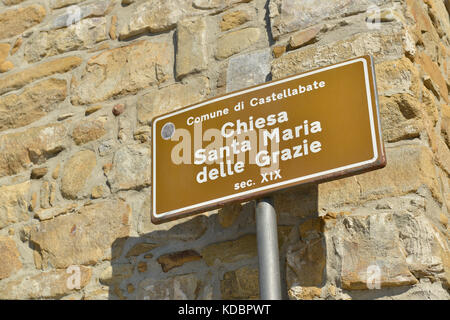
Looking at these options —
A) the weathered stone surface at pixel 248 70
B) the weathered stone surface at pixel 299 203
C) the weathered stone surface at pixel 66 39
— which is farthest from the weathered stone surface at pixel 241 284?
the weathered stone surface at pixel 66 39

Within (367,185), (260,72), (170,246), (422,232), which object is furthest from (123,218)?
(422,232)

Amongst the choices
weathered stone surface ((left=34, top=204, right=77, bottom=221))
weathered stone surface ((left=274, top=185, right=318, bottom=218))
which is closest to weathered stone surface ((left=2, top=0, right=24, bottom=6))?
weathered stone surface ((left=34, top=204, right=77, bottom=221))

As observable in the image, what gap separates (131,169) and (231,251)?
605 mm

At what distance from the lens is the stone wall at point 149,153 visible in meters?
2.06

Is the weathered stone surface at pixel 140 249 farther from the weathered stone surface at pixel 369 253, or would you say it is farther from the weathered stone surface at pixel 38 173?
the weathered stone surface at pixel 369 253

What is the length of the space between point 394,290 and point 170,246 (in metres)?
0.88

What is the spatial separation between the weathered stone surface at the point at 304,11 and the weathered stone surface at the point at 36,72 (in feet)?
3.45

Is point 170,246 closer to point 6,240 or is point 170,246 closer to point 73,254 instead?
point 73,254

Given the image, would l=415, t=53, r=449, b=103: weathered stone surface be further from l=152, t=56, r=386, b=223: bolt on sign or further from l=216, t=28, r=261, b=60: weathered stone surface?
l=216, t=28, r=261, b=60: weathered stone surface

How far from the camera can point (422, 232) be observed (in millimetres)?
1968

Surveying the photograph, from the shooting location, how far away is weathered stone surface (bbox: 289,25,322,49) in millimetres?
2424

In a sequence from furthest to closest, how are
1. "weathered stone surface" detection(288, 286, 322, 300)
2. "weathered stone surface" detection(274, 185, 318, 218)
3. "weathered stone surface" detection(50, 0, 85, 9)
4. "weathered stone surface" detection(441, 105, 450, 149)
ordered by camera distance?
"weathered stone surface" detection(50, 0, 85, 9) → "weathered stone surface" detection(441, 105, 450, 149) → "weathered stone surface" detection(274, 185, 318, 218) → "weathered stone surface" detection(288, 286, 322, 300)

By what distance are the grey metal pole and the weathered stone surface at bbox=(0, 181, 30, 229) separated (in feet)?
4.29

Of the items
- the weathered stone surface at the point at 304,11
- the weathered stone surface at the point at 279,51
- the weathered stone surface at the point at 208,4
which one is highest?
the weathered stone surface at the point at 208,4
